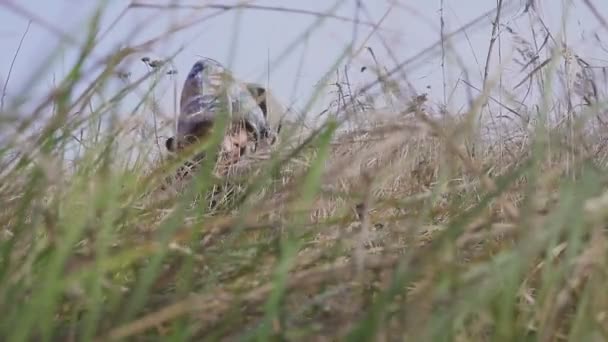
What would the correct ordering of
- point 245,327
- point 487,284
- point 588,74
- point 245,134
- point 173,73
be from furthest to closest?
point 245,134, point 588,74, point 173,73, point 245,327, point 487,284

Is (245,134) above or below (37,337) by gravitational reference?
above

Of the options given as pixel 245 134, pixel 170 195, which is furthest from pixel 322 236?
pixel 245 134

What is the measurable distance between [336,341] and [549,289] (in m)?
0.17

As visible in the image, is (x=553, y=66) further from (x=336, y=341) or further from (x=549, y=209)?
(x=336, y=341)

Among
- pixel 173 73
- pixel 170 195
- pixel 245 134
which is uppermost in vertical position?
pixel 245 134

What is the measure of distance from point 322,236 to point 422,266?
0.41 meters

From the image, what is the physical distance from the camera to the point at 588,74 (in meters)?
1.41

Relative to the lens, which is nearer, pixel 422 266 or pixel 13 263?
pixel 422 266

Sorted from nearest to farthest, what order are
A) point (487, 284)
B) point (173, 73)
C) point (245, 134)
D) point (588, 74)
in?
point (487, 284) → point (173, 73) → point (588, 74) → point (245, 134)

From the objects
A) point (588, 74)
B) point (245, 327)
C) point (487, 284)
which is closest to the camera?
point (487, 284)

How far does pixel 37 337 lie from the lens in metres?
0.66

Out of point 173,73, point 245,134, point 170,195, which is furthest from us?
point 245,134

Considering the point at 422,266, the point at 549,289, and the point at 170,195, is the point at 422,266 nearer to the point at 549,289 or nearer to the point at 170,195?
the point at 549,289

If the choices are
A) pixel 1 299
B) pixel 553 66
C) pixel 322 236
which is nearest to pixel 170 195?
pixel 322 236
